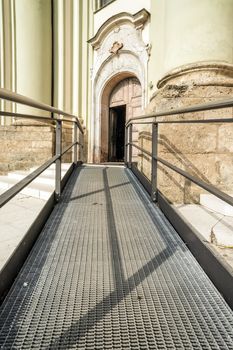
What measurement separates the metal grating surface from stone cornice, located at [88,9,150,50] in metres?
7.12

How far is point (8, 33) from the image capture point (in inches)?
385

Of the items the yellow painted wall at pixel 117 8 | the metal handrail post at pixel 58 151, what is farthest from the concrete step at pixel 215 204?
the yellow painted wall at pixel 117 8

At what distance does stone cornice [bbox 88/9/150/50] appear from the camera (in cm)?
746

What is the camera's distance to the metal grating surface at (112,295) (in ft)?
3.61

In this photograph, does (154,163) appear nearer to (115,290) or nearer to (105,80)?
(115,290)

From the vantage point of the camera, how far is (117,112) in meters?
10.4

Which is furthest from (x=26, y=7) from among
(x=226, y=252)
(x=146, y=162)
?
(x=226, y=252)

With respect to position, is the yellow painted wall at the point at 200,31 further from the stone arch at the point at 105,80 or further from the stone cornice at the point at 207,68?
the stone arch at the point at 105,80

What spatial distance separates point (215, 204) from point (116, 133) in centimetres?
745

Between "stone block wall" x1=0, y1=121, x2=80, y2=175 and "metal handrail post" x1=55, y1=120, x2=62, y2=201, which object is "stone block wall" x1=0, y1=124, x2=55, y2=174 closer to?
"stone block wall" x1=0, y1=121, x2=80, y2=175

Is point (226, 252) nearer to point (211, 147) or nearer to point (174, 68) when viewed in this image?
point (211, 147)

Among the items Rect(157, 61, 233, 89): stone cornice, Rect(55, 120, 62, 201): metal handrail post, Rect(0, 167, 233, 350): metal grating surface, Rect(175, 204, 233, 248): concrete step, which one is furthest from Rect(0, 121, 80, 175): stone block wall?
Rect(0, 167, 233, 350): metal grating surface

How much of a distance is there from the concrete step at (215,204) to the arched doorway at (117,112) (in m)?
5.35

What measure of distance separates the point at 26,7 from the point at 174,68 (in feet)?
21.4
